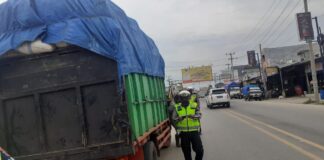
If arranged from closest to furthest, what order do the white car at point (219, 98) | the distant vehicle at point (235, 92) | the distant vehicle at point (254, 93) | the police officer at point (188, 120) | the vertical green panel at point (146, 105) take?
the police officer at point (188, 120) < the vertical green panel at point (146, 105) < the white car at point (219, 98) < the distant vehicle at point (254, 93) < the distant vehicle at point (235, 92)

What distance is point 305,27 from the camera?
41.2 meters

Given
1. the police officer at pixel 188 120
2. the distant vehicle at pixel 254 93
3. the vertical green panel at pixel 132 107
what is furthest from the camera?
the distant vehicle at pixel 254 93

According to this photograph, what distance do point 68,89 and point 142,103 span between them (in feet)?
5.50

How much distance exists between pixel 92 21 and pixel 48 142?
1.99 meters

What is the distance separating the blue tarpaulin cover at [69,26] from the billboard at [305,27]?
3589cm

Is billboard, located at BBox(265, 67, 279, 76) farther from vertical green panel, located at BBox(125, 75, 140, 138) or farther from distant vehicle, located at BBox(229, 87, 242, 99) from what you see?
vertical green panel, located at BBox(125, 75, 140, 138)

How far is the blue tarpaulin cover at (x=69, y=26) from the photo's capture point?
699 cm

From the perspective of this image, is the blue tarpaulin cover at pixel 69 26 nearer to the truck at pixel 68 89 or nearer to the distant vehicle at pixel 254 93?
the truck at pixel 68 89

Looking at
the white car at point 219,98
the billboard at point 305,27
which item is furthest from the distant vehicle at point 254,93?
the billboard at point 305,27

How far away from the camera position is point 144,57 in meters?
9.38

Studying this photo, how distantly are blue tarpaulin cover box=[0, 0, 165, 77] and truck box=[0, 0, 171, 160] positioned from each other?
0.05 ft

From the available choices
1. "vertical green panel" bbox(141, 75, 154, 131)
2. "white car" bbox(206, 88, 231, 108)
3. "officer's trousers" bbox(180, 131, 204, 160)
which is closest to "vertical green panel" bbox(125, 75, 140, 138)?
"vertical green panel" bbox(141, 75, 154, 131)

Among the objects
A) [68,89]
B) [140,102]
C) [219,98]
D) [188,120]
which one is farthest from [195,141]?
[219,98]

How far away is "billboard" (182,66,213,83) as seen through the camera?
3794 inches
